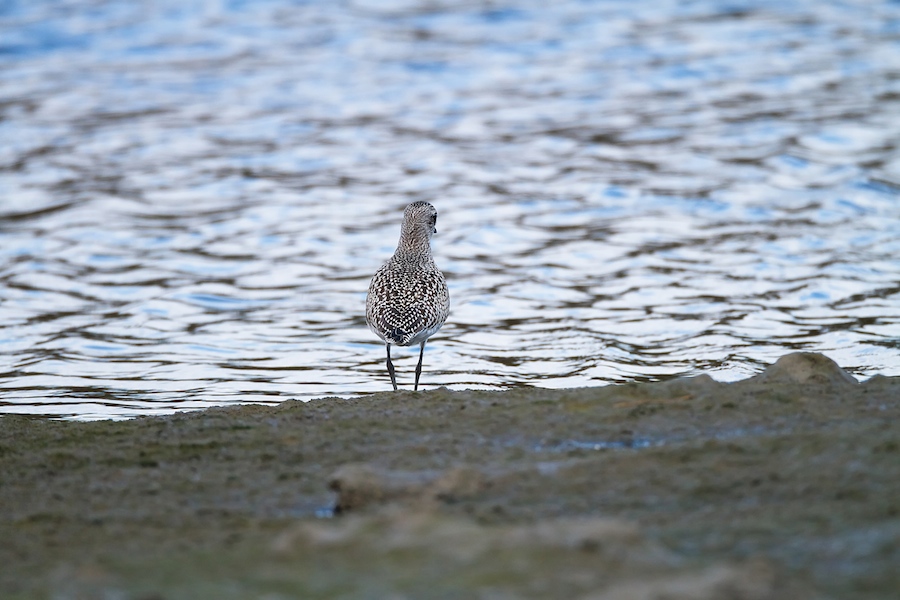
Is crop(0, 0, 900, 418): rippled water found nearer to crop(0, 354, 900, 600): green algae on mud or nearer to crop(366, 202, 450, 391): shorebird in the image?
crop(366, 202, 450, 391): shorebird

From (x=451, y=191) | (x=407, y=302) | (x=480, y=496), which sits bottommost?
(x=451, y=191)

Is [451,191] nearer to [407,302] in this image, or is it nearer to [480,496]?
[407,302]

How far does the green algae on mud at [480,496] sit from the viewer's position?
309 cm

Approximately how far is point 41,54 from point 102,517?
16.6m

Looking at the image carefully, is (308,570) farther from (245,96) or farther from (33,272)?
(245,96)

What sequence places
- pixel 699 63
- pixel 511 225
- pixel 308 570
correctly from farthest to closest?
A: 1. pixel 699 63
2. pixel 511 225
3. pixel 308 570

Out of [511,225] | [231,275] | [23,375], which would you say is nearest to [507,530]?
[23,375]

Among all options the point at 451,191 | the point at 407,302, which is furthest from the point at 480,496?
the point at 451,191

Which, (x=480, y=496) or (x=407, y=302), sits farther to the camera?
(x=407, y=302)

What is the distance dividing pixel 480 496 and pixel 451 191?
28.8ft

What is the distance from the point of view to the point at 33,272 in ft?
33.9

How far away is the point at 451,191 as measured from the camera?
41.4 feet

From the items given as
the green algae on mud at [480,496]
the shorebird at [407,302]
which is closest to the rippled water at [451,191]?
the shorebird at [407,302]

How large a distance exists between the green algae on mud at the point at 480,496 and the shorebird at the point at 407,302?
1.00 m
